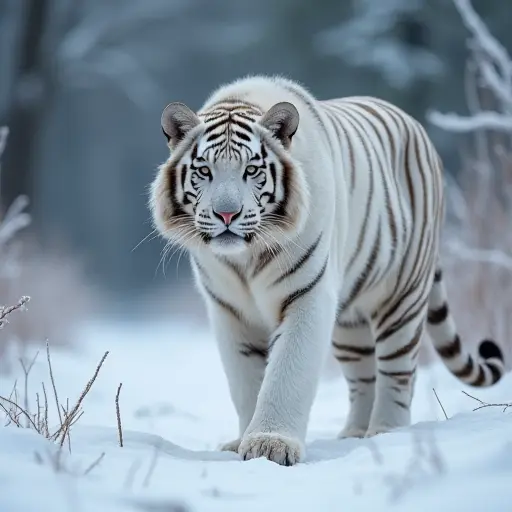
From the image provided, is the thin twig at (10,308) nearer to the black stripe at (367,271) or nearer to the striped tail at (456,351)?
the black stripe at (367,271)

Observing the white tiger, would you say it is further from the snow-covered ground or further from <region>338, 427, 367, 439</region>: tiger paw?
the snow-covered ground

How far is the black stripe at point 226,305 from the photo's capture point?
3.32m

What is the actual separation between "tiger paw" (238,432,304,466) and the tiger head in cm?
54

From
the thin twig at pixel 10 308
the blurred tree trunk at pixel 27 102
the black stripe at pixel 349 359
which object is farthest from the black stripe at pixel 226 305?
the blurred tree trunk at pixel 27 102

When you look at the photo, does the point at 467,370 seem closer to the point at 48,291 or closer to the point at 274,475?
the point at 274,475

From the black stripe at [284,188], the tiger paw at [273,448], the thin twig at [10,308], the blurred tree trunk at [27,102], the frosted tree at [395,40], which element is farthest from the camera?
the frosted tree at [395,40]

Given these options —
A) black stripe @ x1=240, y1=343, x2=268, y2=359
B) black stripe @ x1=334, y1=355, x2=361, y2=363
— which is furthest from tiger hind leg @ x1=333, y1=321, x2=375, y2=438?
black stripe @ x1=240, y1=343, x2=268, y2=359

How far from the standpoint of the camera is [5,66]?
1869 centimetres

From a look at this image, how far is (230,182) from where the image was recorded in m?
3.00

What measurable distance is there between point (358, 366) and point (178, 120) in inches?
61.7

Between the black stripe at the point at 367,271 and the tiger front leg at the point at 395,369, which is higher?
the black stripe at the point at 367,271

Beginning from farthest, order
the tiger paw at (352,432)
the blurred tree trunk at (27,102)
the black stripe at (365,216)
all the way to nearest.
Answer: the blurred tree trunk at (27,102)
the tiger paw at (352,432)
the black stripe at (365,216)

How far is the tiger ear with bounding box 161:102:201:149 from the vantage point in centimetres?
319

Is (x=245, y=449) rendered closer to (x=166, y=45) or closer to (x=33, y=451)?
(x=33, y=451)
